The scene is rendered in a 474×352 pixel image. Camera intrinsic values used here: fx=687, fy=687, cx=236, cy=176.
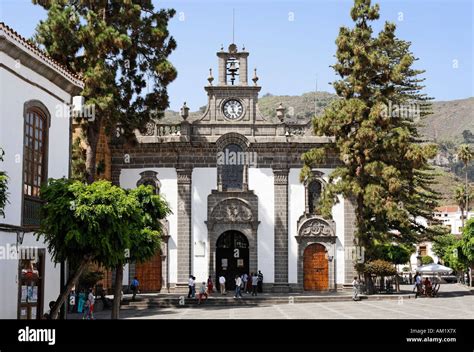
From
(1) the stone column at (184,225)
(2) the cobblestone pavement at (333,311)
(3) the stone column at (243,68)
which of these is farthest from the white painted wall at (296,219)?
(3) the stone column at (243,68)

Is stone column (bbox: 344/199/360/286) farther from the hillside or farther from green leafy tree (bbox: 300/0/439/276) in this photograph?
the hillside

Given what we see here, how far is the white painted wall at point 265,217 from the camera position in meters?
36.3

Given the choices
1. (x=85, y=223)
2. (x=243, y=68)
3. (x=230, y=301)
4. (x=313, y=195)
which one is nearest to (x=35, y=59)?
(x=85, y=223)

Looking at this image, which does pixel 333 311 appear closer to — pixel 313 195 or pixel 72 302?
pixel 72 302

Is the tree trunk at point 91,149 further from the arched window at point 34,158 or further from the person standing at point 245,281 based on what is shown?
the person standing at point 245,281

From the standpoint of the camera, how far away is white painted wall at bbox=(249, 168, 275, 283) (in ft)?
119

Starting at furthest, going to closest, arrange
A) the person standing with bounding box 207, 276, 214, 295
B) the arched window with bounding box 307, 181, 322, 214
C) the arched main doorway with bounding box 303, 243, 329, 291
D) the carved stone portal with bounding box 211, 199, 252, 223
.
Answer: the arched window with bounding box 307, 181, 322, 214
the carved stone portal with bounding box 211, 199, 252, 223
the arched main doorway with bounding box 303, 243, 329, 291
the person standing with bounding box 207, 276, 214, 295

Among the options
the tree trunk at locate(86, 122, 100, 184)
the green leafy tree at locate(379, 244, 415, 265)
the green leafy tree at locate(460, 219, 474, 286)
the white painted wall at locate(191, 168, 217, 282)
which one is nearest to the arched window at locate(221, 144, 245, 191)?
the white painted wall at locate(191, 168, 217, 282)

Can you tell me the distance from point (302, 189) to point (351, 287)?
576 centimetres

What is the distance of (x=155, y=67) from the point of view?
3102 centimetres

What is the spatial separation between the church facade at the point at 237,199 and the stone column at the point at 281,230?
0.05 meters

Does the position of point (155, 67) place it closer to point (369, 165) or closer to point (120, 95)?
point (120, 95)

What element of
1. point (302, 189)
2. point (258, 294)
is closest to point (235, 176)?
point (302, 189)

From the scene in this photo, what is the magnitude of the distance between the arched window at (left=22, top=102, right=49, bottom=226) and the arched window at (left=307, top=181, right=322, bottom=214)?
1902 cm
